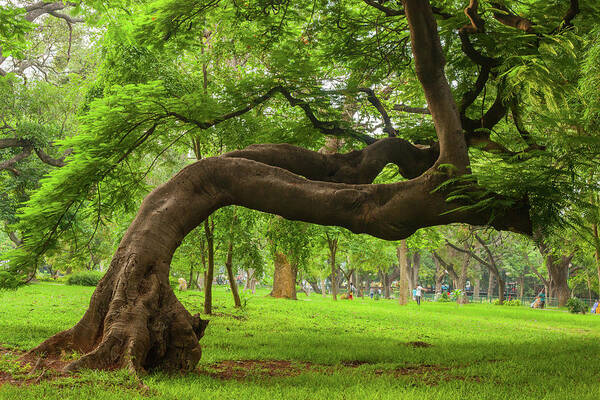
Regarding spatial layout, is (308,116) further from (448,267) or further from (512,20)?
(448,267)

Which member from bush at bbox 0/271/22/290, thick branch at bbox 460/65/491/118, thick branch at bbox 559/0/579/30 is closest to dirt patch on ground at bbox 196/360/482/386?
bush at bbox 0/271/22/290

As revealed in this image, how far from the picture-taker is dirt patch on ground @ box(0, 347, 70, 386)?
5191mm

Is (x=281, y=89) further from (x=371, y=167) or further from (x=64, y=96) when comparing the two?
(x=64, y=96)

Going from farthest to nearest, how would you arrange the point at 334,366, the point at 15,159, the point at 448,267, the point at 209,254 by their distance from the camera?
1. the point at 448,267
2. the point at 15,159
3. the point at 209,254
4. the point at 334,366

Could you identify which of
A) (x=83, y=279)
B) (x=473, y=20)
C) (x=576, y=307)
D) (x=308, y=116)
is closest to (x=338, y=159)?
(x=308, y=116)

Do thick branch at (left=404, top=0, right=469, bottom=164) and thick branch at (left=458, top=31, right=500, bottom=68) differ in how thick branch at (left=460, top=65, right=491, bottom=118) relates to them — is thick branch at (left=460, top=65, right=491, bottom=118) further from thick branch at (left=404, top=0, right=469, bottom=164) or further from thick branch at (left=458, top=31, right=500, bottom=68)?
thick branch at (left=404, top=0, right=469, bottom=164)

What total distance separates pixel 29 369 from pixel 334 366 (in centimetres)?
439

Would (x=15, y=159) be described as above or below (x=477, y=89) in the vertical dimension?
above

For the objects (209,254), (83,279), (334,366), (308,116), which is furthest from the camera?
(83,279)

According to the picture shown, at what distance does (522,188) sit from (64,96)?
2213 centimetres

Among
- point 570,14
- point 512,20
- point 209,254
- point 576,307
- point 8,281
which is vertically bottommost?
point 576,307

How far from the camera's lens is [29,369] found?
5.62m

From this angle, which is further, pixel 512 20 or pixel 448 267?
pixel 448 267

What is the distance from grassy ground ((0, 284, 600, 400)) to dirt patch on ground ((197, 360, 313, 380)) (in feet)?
0.05
